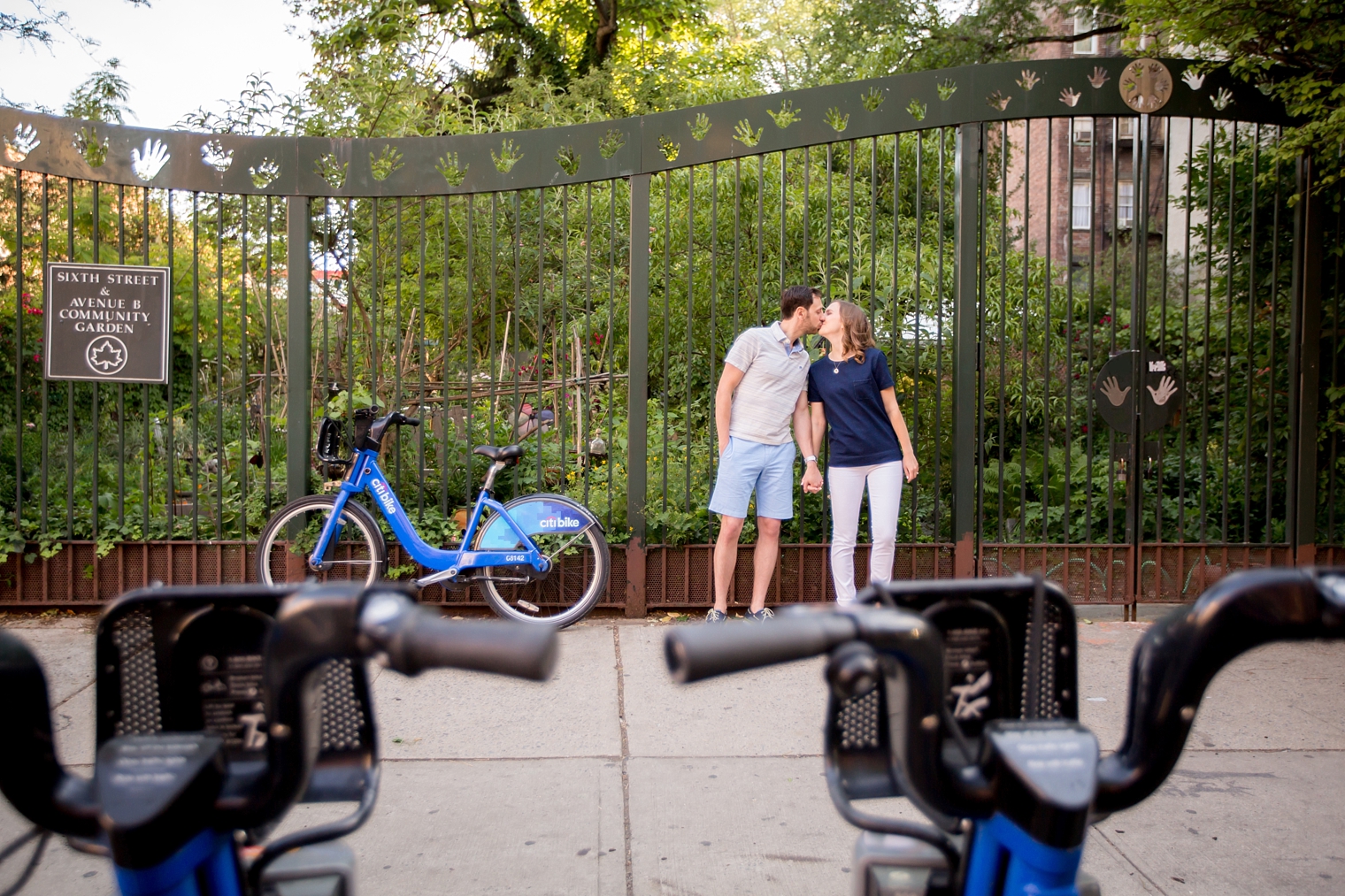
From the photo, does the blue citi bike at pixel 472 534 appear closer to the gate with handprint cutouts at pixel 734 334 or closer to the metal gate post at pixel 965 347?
the gate with handprint cutouts at pixel 734 334

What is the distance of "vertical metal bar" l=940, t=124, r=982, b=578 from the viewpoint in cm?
593

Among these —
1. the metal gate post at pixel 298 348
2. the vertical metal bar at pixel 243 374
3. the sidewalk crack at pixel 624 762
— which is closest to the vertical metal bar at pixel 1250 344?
the sidewalk crack at pixel 624 762

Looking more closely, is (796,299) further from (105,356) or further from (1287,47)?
(105,356)

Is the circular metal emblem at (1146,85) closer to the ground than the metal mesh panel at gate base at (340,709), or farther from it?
farther from it

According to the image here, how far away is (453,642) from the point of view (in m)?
1.13

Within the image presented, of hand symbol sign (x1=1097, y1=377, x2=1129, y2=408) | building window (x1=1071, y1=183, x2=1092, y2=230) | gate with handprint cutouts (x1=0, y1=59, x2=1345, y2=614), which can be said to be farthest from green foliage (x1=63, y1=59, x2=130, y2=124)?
building window (x1=1071, y1=183, x2=1092, y2=230)

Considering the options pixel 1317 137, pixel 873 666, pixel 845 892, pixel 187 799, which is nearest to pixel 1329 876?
pixel 845 892

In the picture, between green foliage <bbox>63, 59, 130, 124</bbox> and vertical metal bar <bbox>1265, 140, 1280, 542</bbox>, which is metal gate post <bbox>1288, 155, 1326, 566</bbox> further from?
green foliage <bbox>63, 59, 130, 124</bbox>

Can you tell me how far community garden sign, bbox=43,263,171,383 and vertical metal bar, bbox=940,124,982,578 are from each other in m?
4.51

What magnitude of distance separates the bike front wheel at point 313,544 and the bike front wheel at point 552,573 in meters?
0.59

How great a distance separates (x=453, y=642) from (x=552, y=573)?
4933 millimetres

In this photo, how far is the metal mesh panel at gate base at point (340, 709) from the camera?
1450 mm

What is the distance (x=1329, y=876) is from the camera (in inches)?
113

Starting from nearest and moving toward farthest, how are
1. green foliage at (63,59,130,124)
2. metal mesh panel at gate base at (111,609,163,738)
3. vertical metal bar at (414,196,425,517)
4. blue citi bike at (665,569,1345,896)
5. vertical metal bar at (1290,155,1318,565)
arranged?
blue citi bike at (665,569,1345,896) < metal mesh panel at gate base at (111,609,163,738) < vertical metal bar at (414,196,425,517) < vertical metal bar at (1290,155,1318,565) < green foliage at (63,59,130,124)
